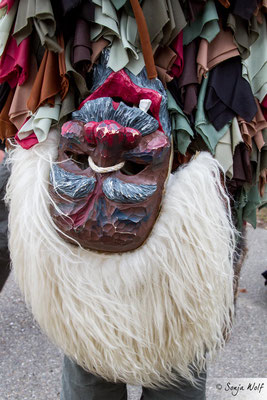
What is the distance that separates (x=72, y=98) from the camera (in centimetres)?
93

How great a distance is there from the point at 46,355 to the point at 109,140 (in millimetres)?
1211

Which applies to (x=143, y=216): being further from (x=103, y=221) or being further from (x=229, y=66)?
(x=229, y=66)

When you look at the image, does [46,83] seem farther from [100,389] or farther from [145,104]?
[100,389]

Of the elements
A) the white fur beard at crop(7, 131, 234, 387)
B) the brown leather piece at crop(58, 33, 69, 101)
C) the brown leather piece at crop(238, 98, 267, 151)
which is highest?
the brown leather piece at crop(58, 33, 69, 101)

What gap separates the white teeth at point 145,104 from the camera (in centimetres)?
88

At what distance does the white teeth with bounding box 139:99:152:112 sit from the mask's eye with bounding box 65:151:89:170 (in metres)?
0.13

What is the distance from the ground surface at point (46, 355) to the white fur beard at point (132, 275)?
28.4 inches

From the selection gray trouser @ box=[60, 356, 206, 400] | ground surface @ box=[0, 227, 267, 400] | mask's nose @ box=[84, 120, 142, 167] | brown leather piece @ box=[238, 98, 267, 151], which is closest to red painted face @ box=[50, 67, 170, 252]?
mask's nose @ box=[84, 120, 142, 167]

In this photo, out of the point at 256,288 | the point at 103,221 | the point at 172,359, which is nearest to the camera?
the point at 103,221

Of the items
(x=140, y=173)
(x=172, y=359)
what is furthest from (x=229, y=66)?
(x=172, y=359)

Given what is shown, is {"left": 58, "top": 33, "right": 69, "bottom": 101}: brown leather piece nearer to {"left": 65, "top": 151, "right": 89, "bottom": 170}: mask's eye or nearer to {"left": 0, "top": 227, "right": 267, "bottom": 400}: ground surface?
{"left": 65, "top": 151, "right": 89, "bottom": 170}: mask's eye

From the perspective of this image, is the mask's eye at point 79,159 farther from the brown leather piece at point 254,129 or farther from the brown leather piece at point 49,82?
the brown leather piece at point 254,129

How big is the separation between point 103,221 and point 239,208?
13.5 inches

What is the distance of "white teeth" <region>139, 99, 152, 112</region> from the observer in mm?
883
